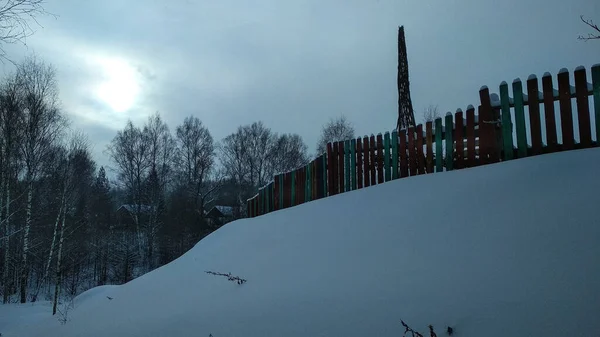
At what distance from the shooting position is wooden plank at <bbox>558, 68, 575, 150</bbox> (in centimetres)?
398

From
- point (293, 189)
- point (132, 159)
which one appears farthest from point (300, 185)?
point (132, 159)

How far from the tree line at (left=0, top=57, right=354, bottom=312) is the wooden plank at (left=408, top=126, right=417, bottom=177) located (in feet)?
30.8

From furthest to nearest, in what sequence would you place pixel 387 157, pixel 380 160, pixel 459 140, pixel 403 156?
pixel 380 160 < pixel 387 157 < pixel 403 156 < pixel 459 140

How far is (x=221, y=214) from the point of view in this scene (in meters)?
34.2

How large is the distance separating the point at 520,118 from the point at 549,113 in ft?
0.99

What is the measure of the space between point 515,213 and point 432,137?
8.11ft

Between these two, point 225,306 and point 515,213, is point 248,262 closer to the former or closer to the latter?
point 225,306

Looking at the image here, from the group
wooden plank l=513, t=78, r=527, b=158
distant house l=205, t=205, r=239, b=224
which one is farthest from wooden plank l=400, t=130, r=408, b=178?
distant house l=205, t=205, r=239, b=224

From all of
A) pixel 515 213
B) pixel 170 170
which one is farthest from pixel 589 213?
pixel 170 170

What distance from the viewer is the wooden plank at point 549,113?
13.5 ft

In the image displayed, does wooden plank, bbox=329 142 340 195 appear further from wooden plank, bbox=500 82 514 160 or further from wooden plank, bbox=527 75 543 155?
wooden plank, bbox=527 75 543 155

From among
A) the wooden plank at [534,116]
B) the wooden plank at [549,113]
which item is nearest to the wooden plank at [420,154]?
the wooden plank at [534,116]

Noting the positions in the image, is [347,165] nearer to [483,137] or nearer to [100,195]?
[483,137]

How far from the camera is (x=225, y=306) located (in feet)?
11.5
